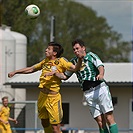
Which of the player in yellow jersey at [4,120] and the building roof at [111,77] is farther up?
the building roof at [111,77]

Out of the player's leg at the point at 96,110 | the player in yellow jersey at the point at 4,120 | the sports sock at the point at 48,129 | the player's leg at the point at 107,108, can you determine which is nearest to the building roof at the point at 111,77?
the player in yellow jersey at the point at 4,120

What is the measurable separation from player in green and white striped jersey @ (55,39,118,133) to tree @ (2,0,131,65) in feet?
171

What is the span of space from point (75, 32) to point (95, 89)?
6142 centimetres

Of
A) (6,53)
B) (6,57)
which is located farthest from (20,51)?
(6,57)

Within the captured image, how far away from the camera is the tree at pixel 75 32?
66.2 meters

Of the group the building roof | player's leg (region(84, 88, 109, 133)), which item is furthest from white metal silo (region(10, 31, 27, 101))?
player's leg (region(84, 88, 109, 133))

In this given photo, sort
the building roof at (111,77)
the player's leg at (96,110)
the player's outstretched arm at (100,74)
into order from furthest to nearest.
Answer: the building roof at (111,77), the player's leg at (96,110), the player's outstretched arm at (100,74)

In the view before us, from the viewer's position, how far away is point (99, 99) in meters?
10.6

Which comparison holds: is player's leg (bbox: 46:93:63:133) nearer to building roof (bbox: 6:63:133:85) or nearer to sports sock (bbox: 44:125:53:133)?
sports sock (bbox: 44:125:53:133)

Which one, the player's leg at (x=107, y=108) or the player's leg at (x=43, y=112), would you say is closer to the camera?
the player's leg at (x=107, y=108)

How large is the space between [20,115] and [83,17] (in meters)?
45.7

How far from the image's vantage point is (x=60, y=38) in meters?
67.9

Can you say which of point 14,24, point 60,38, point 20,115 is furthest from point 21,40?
point 60,38

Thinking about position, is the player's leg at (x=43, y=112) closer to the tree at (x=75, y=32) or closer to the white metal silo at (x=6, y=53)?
the white metal silo at (x=6, y=53)
